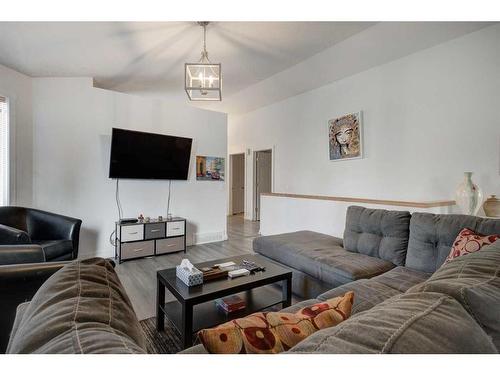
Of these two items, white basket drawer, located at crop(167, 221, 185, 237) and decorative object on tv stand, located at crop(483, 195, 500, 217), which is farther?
white basket drawer, located at crop(167, 221, 185, 237)

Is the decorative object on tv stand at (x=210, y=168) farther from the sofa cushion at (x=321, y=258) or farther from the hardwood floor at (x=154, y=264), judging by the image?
the sofa cushion at (x=321, y=258)

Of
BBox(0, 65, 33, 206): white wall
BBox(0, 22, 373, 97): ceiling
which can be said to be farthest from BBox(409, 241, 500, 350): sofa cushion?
BBox(0, 65, 33, 206): white wall

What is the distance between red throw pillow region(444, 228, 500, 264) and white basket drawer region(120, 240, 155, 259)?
3441 mm

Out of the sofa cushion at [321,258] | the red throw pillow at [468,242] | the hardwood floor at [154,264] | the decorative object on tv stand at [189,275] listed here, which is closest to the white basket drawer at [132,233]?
the hardwood floor at [154,264]

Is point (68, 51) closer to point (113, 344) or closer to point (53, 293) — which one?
point (53, 293)

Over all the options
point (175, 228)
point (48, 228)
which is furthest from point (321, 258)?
point (48, 228)

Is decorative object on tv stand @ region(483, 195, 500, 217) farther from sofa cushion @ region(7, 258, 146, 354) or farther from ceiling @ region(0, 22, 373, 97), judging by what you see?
sofa cushion @ region(7, 258, 146, 354)

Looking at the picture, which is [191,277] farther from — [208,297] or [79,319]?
[79,319]

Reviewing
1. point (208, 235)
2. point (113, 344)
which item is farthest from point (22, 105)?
point (113, 344)

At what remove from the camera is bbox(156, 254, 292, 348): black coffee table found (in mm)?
1527

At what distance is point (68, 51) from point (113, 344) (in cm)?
369

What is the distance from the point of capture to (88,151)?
11.8ft

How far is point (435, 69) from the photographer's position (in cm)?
333

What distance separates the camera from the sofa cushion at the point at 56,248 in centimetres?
259
